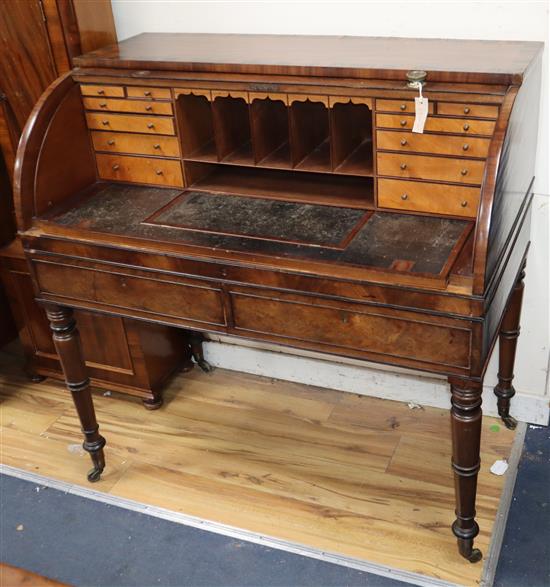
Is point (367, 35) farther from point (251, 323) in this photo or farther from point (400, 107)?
point (251, 323)

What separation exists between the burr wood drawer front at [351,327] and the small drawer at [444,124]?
47cm

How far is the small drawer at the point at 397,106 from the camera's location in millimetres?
1995

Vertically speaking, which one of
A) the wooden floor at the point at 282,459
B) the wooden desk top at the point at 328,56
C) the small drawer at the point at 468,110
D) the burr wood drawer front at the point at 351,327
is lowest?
the wooden floor at the point at 282,459

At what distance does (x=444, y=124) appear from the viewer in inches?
78.2

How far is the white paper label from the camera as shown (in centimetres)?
196

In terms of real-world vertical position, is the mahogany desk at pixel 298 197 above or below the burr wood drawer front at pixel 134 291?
above

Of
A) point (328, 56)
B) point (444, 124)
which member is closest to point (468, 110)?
point (444, 124)

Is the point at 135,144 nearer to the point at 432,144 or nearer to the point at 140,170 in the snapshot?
the point at 140,170

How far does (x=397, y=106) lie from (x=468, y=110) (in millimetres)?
179

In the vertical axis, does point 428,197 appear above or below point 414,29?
below

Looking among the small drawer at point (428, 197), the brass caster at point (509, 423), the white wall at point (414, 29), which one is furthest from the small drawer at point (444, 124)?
the brass caster at point (509, 423)

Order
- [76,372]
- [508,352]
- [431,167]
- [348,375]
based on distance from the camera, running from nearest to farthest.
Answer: [431,167] < [76,372] < [508,352] < [348,375]

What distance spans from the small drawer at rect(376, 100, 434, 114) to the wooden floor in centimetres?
124

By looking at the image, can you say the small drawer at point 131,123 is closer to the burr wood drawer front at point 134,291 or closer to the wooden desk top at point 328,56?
the wooden desk top at point 328,56
